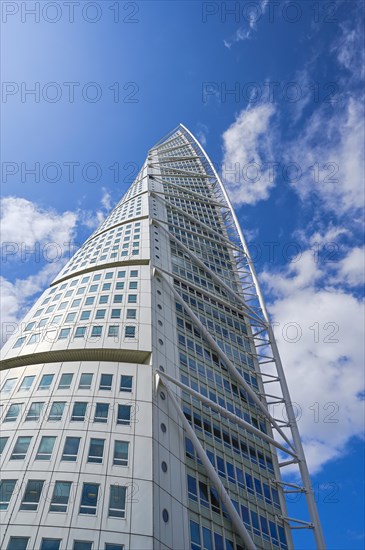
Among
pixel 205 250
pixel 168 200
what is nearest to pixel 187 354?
pixel 205 250

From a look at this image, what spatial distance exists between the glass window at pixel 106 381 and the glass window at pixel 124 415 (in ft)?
5.87

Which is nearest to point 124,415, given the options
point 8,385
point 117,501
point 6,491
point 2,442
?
point 117,501

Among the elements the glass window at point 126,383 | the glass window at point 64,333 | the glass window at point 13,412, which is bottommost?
the glass window at point 13,412

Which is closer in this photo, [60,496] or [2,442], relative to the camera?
[60,496]

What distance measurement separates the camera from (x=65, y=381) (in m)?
27.6

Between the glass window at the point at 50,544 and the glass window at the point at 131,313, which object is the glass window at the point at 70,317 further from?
the glass window at the point at 50,544

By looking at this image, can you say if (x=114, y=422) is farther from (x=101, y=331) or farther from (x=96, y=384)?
(x=101, y=331)

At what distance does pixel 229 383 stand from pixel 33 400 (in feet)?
53.7

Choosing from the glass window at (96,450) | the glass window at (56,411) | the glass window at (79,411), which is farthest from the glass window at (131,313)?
the glass window at (96,450)

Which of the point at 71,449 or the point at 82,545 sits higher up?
the point at 71,449

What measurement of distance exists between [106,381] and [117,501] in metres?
7.76

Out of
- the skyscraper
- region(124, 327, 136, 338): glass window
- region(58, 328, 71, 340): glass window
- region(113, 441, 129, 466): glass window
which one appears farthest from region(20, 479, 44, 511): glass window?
region(58, 328, 71, 340): glass window

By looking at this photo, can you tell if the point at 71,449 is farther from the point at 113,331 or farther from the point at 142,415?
the point at 113,331

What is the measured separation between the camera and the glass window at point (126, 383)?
26.9 metres
